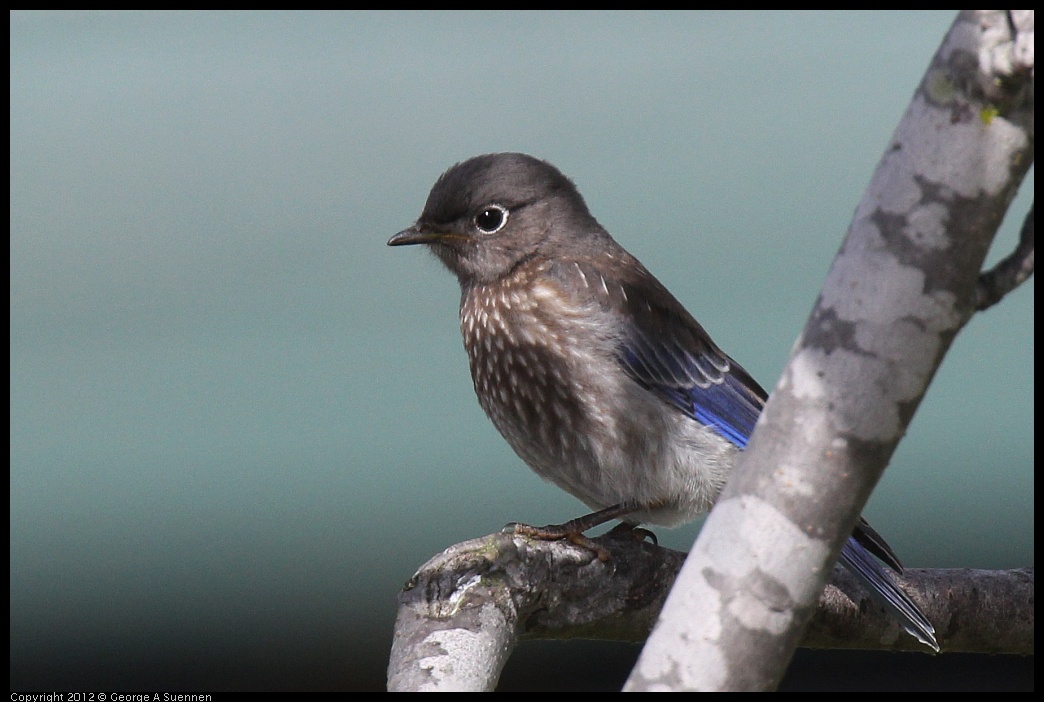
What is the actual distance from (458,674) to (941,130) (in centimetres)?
140

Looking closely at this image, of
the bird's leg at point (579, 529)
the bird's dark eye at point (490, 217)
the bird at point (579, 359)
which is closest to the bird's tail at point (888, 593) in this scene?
the bird at point (579, 359)

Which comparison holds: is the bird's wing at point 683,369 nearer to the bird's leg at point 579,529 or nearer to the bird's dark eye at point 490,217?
the bird's leg at point 579,529

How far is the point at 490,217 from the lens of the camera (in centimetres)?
412

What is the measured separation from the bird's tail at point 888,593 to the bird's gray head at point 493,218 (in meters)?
1.46

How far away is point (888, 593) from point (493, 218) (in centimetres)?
180

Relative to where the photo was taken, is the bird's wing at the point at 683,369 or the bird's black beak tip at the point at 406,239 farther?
the bird's black beak tip at the point at 406,239

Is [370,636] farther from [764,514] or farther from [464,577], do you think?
[764,514]

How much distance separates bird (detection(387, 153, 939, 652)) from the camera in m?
3.69

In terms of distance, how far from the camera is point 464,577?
2.77 metres

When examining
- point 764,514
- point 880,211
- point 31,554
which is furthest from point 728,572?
point 31,554

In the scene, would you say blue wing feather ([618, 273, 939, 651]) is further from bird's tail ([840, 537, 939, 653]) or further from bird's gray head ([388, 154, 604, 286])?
A: bird's tail ([840, 537, 939, 653])

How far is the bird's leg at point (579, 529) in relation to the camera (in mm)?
3314

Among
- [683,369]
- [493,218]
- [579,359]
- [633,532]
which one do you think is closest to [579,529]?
[633,532]

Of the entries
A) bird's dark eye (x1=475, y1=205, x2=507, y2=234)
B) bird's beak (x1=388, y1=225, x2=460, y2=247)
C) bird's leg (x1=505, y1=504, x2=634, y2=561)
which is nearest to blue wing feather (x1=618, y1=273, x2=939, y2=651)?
bird's leg (x1=505, y1=504, x2=634, y2=561)
